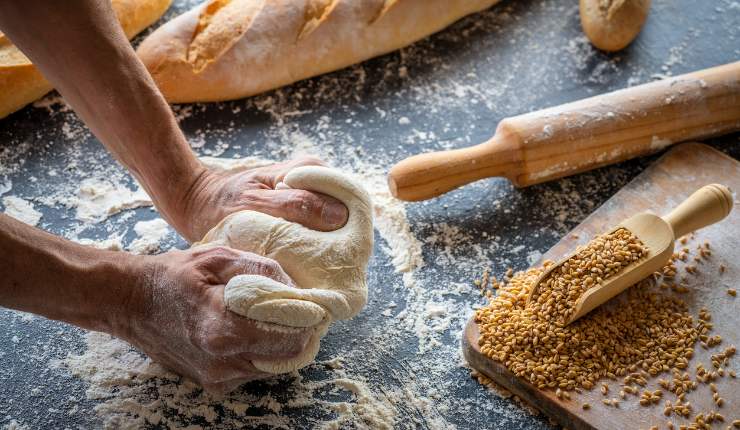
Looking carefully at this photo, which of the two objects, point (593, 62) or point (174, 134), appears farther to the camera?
point (593, 62)

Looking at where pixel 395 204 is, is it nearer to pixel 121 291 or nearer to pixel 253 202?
pixel 253 202

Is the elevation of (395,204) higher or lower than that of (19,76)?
lower

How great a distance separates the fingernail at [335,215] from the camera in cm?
134

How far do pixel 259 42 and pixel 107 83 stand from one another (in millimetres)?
601

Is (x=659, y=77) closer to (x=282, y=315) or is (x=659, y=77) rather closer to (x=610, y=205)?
(x=610, y=205)

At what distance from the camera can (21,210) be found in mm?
1683

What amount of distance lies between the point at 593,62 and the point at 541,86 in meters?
0.19

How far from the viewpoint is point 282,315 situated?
45.7 inches

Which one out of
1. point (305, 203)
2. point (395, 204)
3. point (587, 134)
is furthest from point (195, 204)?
point (587, 134)

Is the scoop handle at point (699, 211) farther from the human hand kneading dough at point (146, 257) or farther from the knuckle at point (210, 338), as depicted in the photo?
the knuckle at point (210, 338)

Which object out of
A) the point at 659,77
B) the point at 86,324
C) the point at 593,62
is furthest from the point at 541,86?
the point at 86,324

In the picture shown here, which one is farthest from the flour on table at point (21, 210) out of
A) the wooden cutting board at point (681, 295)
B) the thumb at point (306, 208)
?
the wooden cutting board at point (681, 295)

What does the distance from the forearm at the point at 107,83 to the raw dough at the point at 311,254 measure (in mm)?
178

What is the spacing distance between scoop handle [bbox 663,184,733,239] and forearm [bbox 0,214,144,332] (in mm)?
1086
